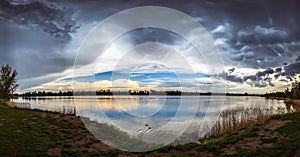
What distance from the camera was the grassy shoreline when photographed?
15914mm

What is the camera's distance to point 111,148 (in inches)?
688

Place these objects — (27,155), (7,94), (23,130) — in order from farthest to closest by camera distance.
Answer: (7,94), (23,130), (27,155)

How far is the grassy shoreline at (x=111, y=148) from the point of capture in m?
15.9

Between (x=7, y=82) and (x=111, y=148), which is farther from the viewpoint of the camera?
(x=7, y=82)

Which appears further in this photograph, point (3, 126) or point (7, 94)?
point (7, 94)

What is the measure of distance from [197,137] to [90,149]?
961 cm


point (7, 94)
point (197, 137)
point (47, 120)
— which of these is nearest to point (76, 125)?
point (47, 120)

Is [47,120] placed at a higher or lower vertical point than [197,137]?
higher

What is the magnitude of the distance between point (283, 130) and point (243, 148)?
4051 millimetres

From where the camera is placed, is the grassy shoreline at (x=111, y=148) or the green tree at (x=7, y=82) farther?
A: the green tree at (x=7, y=82)

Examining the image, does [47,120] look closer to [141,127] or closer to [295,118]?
[141,127]

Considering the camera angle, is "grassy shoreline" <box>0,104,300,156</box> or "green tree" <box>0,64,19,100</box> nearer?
"grassy shoreline" <box>0,104,300,156</box>

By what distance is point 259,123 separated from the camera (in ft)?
70.0

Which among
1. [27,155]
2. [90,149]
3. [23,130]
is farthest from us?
[23,130]
